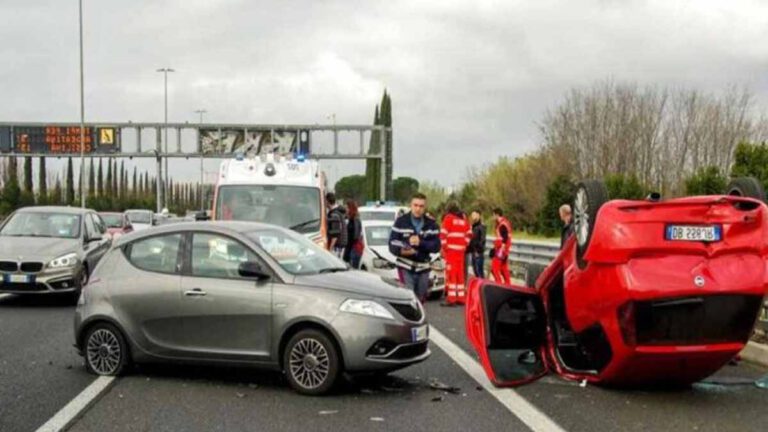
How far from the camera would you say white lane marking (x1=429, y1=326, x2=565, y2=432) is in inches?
269

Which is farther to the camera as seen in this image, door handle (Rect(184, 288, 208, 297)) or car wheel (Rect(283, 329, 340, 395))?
door handle (Rect(184, 288, 208, 297))

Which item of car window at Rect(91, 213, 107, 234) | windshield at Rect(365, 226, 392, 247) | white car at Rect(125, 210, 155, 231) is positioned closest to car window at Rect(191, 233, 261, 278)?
car window at Rect(91, 213, 107, 234)

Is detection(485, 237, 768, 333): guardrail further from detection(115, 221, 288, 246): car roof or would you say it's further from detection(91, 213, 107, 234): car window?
detection(115, 221, 288, 246): car roof

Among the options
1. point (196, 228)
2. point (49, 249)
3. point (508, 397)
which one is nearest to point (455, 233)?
point (49, 249)

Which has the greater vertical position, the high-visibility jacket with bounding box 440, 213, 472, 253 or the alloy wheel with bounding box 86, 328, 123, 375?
the high-visibility jacket with bounding box 440, 213, 472, 253

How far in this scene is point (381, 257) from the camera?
54.6ft

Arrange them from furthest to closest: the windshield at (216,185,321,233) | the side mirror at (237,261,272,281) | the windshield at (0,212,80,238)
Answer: the windshield at (0,212,80,238), the windshield at (216,185,321,233), the side mirror at (237,261,272,281)

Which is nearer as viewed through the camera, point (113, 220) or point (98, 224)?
point (98, 224)

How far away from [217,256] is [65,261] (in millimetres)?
6961

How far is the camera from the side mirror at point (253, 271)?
8109 mm

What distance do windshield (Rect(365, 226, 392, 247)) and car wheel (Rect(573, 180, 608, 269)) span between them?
34.3ft

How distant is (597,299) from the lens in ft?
24.3

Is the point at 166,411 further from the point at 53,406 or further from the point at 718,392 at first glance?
the point at 718,392

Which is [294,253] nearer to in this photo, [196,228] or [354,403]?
[196,228]
